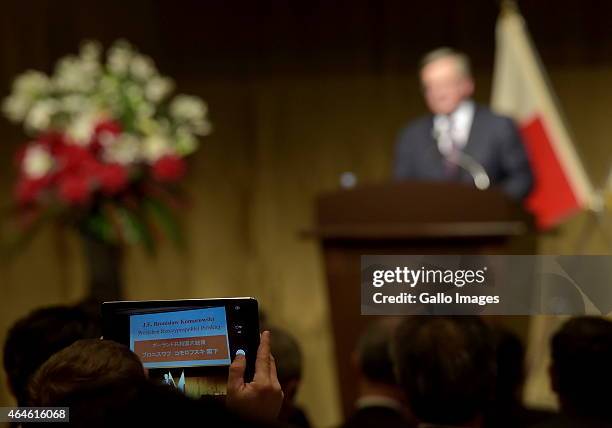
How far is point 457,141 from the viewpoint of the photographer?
3822 millimetres

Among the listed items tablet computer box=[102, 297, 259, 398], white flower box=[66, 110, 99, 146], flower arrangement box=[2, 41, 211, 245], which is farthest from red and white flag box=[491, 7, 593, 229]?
tablet computer box=[102, 297, 259, 398]

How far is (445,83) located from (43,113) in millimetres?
1554

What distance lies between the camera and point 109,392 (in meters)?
1.14

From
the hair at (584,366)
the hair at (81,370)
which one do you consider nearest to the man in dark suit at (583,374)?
the hair at (584,366)

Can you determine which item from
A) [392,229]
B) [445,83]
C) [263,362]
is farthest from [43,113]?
[263,362]

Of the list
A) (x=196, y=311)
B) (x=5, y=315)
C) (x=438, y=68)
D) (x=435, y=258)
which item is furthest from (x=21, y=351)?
(x=5, y=315)

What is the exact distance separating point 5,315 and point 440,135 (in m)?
2.61

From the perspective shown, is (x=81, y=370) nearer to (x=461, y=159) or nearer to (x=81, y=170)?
(x=81, y=170)

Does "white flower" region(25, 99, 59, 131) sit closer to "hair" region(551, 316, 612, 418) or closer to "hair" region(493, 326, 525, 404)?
"hair" region(493, 326, 525, 404)

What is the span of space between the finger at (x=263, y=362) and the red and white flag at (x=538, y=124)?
271 cm

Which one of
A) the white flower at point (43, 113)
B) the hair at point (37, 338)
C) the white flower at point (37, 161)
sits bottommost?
the hair at point (37, 338)

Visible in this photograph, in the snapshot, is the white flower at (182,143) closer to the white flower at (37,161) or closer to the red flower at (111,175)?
the red flower at (111,175)

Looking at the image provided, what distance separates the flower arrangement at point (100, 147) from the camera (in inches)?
134

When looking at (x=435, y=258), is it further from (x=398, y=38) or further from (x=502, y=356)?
(x=398, y=38)
